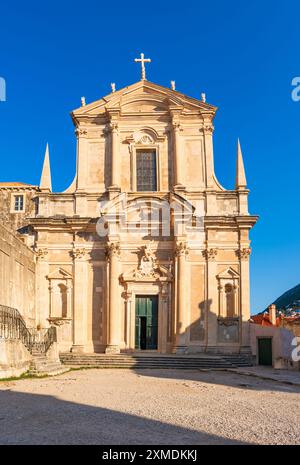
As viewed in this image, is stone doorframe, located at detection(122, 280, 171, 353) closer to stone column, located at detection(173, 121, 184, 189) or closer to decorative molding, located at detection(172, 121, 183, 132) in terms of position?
stone column, located at detection(173, 121, 184, 189)

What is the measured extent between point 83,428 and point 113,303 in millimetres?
17182

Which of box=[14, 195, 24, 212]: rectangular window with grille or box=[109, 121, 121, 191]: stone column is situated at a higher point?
box=[109, 121, 121, 191]: stone column

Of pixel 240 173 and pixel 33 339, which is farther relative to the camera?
pixel 240 173

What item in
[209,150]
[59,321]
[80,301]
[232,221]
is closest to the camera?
[59,321]

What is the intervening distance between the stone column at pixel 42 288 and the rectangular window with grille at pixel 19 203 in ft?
19.9

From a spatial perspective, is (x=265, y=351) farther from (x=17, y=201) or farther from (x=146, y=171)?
(x=17, y=201)

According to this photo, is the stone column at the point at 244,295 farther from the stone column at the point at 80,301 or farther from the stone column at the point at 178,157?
the stone column at the point at 80,301

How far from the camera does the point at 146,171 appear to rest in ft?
91.4

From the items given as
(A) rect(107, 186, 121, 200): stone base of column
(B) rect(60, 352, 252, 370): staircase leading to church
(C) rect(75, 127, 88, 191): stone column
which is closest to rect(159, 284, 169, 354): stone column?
(B) rect(60, 352, 252, 370): staircase leading to church

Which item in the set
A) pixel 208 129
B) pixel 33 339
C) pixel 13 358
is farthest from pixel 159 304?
pixel 13 358

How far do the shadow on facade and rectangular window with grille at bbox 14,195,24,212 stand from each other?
21927mm

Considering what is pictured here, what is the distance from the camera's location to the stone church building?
25.6 m

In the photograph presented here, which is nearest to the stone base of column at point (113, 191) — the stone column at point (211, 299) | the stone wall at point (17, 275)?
the stone wall at point (17, 275)
